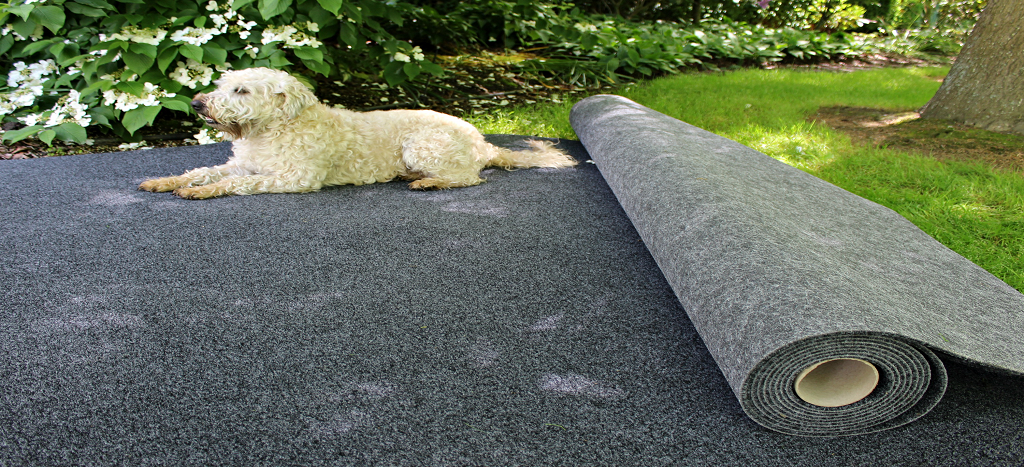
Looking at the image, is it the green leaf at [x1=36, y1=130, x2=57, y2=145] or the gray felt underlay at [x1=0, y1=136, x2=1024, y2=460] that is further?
the green leaf at [x1=36, y1=130, x2=57, y2=145]

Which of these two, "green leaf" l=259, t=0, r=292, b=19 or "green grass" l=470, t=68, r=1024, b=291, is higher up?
"green leaf" l=259, t=0, r=292, b=19

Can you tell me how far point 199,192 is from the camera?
303cm

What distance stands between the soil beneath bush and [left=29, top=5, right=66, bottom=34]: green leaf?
80 centimetres

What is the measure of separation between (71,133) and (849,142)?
5.90 meters

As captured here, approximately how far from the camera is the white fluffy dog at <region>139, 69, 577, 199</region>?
9.60 ft

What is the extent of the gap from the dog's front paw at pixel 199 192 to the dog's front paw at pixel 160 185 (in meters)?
0.11

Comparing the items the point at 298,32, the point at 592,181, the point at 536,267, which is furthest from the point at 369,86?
the point at 536,267

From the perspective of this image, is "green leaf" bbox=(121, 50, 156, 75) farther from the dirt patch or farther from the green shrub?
the dirt patch

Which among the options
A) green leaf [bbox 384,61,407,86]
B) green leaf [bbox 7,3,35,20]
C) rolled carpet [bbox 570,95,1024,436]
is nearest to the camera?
rolled carpet [bbox 570,95,1024,436]

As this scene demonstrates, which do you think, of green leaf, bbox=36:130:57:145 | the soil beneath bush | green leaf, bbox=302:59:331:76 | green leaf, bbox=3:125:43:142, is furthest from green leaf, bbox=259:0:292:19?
green leaf, bbox=3:125:43:142

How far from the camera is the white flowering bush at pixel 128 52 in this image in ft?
12.8

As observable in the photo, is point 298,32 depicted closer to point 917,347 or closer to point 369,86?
point 369,86

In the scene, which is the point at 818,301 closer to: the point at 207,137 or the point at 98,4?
the point at 207,137

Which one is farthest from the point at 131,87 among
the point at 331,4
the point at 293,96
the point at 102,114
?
the point at 293,96
